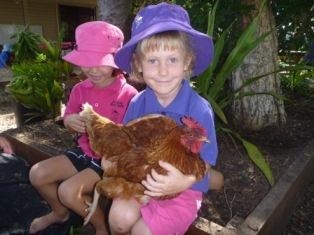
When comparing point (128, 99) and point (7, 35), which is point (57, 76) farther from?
point (7, 35)

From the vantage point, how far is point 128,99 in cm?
243

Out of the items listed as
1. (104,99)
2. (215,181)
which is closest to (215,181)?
(215,181)

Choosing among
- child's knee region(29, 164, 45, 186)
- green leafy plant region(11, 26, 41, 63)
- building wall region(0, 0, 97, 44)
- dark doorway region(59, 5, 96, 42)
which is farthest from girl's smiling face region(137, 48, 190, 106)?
dark doorway region(59, 5, 96, 42)

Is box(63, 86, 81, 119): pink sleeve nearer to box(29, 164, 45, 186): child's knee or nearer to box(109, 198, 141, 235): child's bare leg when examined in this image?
box(29, 164, 45, 186): child's knee

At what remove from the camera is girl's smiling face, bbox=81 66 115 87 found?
7.66ft

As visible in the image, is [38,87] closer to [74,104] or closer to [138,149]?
[74,104]

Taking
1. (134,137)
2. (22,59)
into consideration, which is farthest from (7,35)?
(134,137)

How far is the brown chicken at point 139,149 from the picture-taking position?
156cm

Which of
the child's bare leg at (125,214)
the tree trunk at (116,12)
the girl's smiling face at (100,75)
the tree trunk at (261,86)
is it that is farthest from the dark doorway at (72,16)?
the child's bare leg at (125,214)

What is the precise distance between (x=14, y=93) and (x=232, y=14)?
256 centimetres

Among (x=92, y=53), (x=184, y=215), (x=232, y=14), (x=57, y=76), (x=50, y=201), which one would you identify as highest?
(x=232, y=14)

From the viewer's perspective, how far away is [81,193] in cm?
217

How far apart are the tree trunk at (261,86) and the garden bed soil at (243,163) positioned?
14cm

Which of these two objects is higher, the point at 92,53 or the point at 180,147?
the point at 92,53
